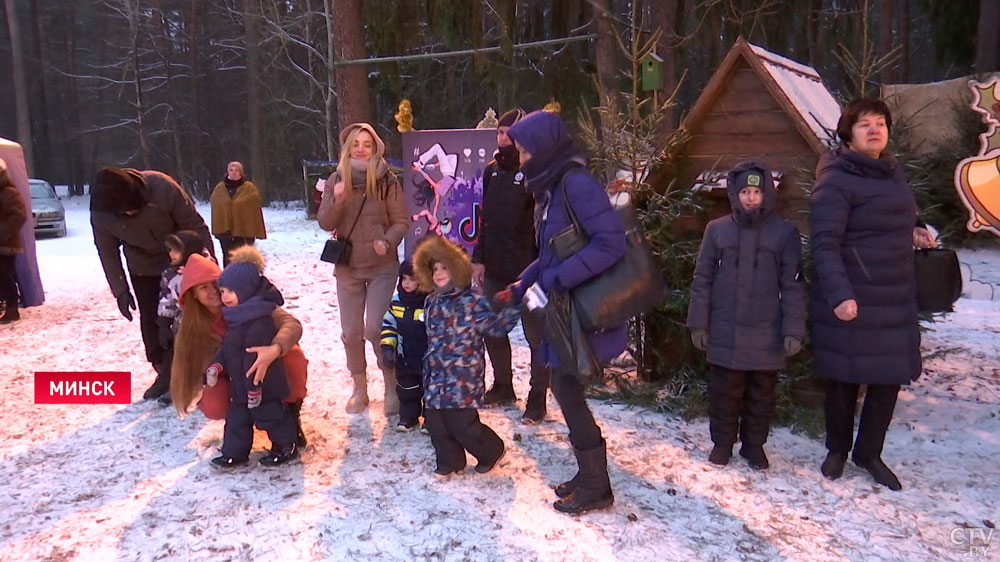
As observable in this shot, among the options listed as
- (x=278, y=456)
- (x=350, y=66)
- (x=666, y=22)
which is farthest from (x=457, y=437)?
(x=350, y=66)

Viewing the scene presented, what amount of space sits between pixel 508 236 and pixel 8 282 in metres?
6.56

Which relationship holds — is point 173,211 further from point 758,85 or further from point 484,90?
point 484,90

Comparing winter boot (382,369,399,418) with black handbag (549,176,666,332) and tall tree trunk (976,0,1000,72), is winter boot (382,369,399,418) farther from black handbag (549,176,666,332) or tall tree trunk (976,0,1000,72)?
tall tree trunk (976,0,1000,72)

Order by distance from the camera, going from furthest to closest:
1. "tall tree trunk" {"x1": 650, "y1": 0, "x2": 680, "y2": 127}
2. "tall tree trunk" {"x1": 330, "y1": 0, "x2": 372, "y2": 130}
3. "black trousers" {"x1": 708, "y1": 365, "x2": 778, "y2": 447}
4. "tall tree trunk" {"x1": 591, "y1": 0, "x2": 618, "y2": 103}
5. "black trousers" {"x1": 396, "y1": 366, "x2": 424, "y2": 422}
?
"tall tree trunk" {"x1": 330, "y1": 0, "x2": 372, "y2": 130}, "tall tree trunk" {"x1": 650, "y1": 0, "x2": 680, "y2": 127}, "tall tree trunk" {"x1": 591, "y1": 0, "x2": 618, "y2": 103}, "black trousers" {"x1": 396, "y1": 366, "x2": 424, "y2": 422}, "black trousers" {"x1": 708, "y1": 365, "x2": 778, "y2": 447}

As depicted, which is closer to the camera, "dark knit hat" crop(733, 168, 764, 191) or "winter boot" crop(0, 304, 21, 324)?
"dark knit hat" crop(733, 168, 764, 191)

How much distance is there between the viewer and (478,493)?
3.79 m

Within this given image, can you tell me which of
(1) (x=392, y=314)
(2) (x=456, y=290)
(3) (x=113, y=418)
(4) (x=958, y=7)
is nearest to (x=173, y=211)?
(3) (x=113, y=418)

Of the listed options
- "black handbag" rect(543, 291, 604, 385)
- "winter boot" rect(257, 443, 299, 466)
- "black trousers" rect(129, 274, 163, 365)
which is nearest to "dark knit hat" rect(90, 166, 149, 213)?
"black trousers" rect(129, 274, 163, 365)

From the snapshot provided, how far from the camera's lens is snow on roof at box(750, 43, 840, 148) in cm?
→ 477

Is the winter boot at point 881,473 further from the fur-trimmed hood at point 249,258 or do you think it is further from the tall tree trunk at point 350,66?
the tall tree trunk at point 350,66

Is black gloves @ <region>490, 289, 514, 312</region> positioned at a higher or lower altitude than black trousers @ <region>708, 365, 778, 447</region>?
higher

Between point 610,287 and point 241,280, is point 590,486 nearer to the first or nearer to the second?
point 610,287

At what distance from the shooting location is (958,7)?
14.2 metres

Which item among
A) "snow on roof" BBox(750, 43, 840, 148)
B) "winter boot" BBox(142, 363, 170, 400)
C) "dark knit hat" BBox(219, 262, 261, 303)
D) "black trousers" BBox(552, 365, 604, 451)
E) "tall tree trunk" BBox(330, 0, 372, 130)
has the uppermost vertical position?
"tall tree trunk" BBox(330, 0, 372, 130)
